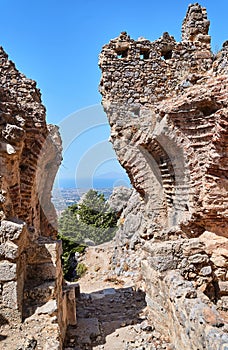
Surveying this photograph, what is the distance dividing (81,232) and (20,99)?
13589 millimetres

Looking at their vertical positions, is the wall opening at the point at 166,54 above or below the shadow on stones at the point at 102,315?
above

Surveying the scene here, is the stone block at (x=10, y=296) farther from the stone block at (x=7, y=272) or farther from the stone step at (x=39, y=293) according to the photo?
the stone step at (x=39, y=293)

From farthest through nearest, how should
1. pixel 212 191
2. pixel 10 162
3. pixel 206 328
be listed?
pixel 212 191 < pixel 10 162 < pixel 206 328

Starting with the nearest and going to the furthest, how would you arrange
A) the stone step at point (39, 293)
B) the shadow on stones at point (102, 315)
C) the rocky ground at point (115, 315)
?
the stone step at point (39, 293)
the rocky ground at point (115, 315)
the shadow on stones at point (102, 315)

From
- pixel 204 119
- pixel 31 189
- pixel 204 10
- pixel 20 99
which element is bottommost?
pixel 31 189

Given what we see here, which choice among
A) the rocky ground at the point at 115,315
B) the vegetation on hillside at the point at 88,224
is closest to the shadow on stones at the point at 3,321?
the rocky ground at the point at 115,315

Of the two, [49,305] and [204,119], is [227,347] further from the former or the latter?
[204,119]

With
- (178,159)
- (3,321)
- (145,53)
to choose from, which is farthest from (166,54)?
(3,321)

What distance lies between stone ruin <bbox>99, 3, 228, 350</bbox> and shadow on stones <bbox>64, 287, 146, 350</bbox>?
106cm

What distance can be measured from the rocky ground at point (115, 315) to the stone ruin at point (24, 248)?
0.46 m

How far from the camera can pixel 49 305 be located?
13.8ft

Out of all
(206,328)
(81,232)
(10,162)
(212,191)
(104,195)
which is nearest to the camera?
(206,328)

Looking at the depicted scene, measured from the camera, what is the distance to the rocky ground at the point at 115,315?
4.75 metres

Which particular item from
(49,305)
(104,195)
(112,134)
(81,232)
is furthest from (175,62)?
(104,195)
